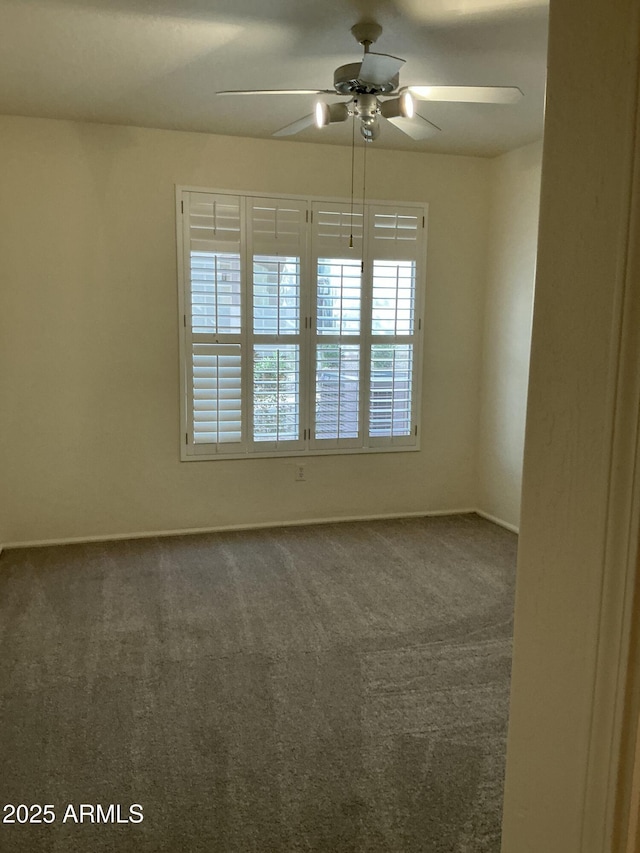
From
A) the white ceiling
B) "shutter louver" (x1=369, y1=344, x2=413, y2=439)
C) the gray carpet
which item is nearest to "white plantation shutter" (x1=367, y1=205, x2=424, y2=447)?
"shutter louver" (x1=369, y1=344, x2=413, y2=439)

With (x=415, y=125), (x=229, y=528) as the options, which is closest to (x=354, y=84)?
(x=415, y=125)

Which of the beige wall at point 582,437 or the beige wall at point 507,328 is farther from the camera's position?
the beige wall at point 507,328

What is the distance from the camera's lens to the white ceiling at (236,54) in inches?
96.2

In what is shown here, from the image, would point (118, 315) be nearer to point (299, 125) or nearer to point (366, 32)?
point (299, 125)

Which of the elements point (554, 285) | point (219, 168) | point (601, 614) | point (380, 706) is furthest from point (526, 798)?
point (219, 168)

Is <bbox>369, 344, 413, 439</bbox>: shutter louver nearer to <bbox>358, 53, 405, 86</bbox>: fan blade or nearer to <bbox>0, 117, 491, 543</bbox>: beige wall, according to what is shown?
<bbox>0, 117, 491, 543</bbox>: beige wall

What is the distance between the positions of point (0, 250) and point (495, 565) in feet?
11.6

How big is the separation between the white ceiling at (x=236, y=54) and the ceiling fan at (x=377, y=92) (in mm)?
174

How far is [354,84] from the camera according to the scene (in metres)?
2.62

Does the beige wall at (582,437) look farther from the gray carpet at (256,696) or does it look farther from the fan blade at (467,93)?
the fan blade at (467,93)

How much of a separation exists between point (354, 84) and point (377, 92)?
Result: 119 millimetres

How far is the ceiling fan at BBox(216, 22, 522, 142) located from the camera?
8.21ft

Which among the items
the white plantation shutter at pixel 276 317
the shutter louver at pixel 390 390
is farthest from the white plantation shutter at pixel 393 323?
the white plantation shutter at pixel 276 317

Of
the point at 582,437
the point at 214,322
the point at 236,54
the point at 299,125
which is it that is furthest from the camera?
the point at 214,322
